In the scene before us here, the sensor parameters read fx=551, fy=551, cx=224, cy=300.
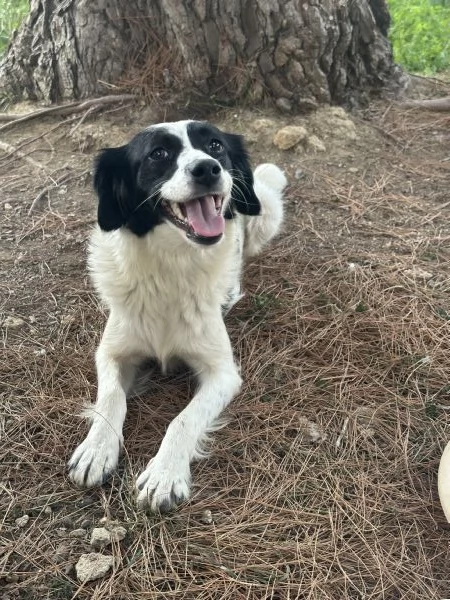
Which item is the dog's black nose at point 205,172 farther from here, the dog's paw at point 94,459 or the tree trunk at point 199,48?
the tree trunk at point 199,48

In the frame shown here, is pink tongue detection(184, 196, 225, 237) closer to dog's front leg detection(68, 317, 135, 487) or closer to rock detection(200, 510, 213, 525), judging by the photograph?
dog's front leg detection(68, 317, 135, 487)

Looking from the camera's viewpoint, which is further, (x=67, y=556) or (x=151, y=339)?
(x=151, y=339)

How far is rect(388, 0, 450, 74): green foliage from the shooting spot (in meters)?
6.37

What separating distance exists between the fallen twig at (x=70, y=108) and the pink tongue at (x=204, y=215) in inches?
103

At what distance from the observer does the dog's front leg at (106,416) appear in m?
2.39

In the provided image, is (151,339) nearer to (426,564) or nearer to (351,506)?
(351,506)

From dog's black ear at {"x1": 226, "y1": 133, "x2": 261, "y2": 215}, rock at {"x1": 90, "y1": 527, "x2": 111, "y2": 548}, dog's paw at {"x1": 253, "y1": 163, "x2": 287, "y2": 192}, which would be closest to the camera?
rock at {"x1": 90, "y1": 527, "x2": 111, "y2": 548}

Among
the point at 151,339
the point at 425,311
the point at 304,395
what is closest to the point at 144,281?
the point at 151,339

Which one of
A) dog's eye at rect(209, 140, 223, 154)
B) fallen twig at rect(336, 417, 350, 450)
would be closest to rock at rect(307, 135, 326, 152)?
dog's eye at rect(209, 140, 223, 154)

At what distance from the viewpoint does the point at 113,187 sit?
2.85m

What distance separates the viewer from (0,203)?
4238 millimetres

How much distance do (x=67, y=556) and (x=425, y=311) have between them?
7.79 ft

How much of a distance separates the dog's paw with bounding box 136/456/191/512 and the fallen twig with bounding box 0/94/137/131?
140 inches

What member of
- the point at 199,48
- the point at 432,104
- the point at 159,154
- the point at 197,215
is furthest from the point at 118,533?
the point at 432,104
